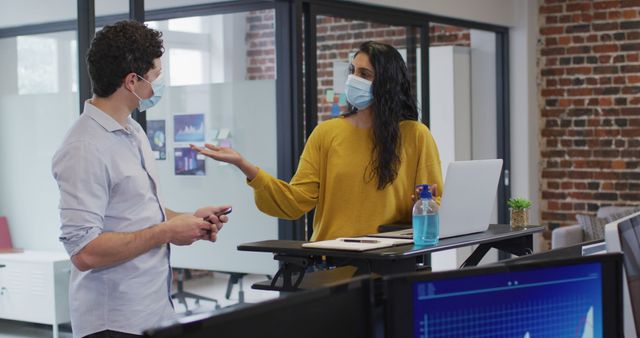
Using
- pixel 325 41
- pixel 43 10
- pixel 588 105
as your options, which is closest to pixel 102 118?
pixel 43 10

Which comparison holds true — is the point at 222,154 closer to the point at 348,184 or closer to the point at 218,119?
the point at 348,184

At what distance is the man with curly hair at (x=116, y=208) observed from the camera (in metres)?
2.13

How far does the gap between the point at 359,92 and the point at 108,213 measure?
1255 mm

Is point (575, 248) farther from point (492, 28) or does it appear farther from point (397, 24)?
point (492, 28)

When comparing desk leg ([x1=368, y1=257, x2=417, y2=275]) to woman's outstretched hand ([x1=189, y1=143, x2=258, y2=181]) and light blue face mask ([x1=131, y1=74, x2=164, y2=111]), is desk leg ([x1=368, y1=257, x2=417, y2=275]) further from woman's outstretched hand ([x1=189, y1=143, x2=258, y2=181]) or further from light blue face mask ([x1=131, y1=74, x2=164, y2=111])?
light blue face mask ([x1=131, y1=74, x2=164, y2=111])

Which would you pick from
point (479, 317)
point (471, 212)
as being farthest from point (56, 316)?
point (479, 317)

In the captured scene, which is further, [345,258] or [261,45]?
[261,45]

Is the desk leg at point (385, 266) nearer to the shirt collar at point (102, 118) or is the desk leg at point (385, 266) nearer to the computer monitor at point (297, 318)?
the shirt collar at point (102, 118)

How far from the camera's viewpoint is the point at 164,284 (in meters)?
2.35

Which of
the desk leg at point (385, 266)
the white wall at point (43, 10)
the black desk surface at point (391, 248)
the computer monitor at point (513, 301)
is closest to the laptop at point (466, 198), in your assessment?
the black desk surface at point (391, 248)

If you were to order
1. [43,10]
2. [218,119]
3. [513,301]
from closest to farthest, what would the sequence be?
[513,301] → [43,10] → [218,119]

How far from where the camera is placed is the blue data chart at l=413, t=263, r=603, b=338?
4.77 feet

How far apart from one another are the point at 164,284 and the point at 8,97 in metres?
1.42

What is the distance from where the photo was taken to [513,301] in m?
1.55
